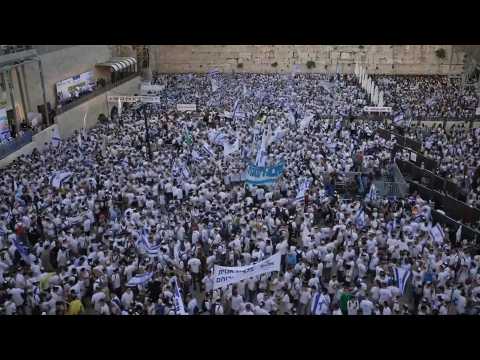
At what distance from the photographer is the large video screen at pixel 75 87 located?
22047 mm

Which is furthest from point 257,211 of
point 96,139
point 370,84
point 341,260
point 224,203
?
point 370,84

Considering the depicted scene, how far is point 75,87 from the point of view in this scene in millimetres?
23453

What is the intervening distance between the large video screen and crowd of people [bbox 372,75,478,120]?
1550cm

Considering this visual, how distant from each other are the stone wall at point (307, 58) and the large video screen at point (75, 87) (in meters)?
10.1

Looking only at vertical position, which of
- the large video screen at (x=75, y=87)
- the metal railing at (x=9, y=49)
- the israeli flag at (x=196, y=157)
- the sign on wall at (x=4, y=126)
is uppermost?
the metal railing at (x=9, y=49)

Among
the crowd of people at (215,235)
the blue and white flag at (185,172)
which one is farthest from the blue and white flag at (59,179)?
the blue and white flag at (185,172)

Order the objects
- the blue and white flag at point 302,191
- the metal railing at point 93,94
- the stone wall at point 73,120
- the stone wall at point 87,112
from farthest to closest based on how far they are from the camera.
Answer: the metal railing at point 93,94
the stone wall at point 87,112
the stone wall at point 73,120
the blue and white flag at point 302,191

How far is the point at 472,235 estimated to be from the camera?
11.3 meters

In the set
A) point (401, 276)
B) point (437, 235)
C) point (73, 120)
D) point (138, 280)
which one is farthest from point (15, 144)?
point (437, 235)

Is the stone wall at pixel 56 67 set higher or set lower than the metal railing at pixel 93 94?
higher

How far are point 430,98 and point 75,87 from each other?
58.2 ft

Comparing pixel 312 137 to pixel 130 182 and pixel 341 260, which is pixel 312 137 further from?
pixel 341 260

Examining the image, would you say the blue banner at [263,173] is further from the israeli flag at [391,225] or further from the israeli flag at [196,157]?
the israeli flag at [196,157]

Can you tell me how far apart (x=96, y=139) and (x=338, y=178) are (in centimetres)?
941
